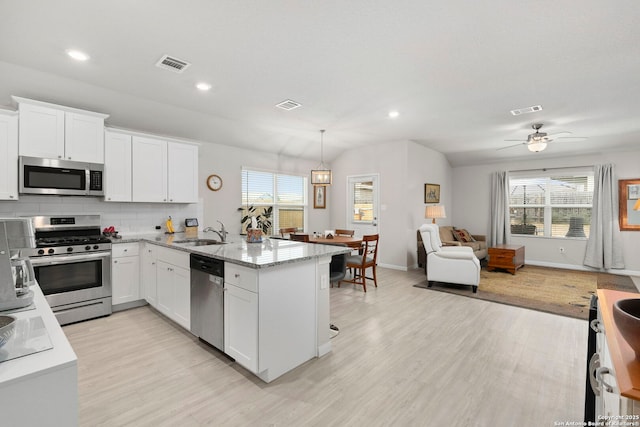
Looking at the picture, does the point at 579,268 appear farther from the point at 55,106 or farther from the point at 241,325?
the point at 55,106

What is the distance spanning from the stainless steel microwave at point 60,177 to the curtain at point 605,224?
29.2ft

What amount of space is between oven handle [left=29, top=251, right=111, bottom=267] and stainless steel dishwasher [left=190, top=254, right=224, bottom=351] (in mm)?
1547

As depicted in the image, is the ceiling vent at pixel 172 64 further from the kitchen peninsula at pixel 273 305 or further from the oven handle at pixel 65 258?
the oven handle at pixel 65 258

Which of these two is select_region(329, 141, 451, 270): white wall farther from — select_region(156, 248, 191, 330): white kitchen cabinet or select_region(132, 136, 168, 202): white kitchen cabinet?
select_region(156, 248, 191, 330): white kitchen cabinet

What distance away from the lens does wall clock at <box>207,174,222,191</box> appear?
17.2ft

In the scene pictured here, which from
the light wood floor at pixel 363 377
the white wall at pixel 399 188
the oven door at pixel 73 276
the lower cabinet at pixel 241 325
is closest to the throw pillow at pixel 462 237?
the white wall at pixel 399 188

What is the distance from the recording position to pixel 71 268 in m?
3.28

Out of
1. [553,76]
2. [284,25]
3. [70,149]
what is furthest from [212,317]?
[553,76]

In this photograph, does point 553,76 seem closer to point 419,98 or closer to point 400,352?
point 419,98

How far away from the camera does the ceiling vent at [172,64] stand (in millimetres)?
2847

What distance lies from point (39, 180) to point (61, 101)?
1033 millimetres

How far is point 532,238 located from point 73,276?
871 cm

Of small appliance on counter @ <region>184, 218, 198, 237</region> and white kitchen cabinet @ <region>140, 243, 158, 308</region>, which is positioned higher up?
small appliance on counter @ <region>184, 218, 198, 237</region>

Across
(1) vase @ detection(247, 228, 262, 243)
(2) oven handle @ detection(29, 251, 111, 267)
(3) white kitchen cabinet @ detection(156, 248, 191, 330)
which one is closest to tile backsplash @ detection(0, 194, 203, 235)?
(2) oven handle @ detection(29, 251, 111, 267)
